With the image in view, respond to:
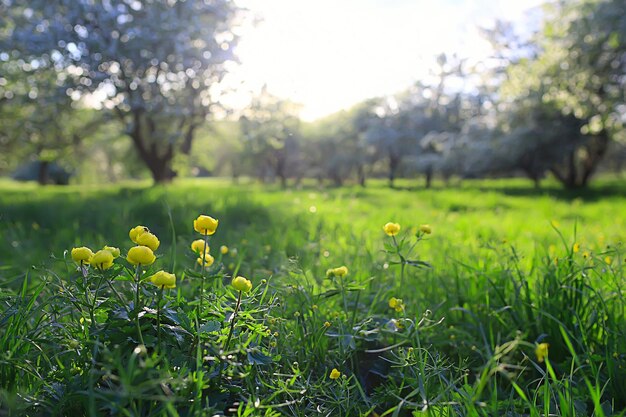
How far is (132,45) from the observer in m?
8.21

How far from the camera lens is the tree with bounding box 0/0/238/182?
825cm

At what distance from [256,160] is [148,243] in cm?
3014

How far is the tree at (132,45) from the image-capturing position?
27.1ft

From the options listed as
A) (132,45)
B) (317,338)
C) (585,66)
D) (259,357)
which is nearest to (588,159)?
(585,66)

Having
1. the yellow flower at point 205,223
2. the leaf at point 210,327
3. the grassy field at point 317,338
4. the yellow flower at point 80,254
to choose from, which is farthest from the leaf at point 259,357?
the yellow flower at point 80,254

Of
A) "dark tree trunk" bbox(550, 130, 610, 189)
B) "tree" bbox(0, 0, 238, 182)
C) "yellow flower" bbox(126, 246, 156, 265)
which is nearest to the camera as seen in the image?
"yellow flower" bbox(126, 246, 156, 265)

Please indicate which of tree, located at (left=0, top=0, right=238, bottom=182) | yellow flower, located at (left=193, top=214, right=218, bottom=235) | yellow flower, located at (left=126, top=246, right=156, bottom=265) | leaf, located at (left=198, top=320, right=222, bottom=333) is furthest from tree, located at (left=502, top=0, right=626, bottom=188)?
yellow flower, located at (left=126, top=246, right=156, bottom=265)

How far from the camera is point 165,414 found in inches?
39.3

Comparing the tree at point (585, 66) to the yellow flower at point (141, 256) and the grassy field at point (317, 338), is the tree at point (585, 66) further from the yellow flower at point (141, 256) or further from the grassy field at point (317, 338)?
the yellow flower at point (141, 256)

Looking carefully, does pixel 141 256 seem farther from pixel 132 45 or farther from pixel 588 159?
pixel 588 159

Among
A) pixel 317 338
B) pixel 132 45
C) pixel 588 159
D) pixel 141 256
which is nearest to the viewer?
pixel 141 256

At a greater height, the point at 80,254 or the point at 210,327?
the point at 80,254

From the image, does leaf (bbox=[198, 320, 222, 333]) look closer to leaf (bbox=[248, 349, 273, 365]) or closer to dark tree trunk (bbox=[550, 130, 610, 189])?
leaf (bbox=[248, 349, 273, 365])

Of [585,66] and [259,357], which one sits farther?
[585,66]
